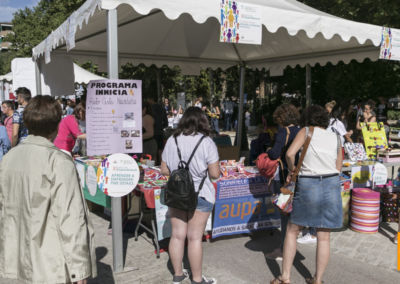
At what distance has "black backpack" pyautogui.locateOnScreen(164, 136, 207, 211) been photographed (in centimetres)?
295

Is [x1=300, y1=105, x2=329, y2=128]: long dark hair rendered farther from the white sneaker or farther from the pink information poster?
the white sneaker

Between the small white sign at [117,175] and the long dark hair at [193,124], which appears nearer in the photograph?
the long dark hair at [193,124]

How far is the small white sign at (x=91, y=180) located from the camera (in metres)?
4.69

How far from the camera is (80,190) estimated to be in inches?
77.4

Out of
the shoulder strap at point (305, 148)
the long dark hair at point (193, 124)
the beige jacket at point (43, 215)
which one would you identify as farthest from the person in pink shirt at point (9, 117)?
the shoulder strap at point (305, 148)

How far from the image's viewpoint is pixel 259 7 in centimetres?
404

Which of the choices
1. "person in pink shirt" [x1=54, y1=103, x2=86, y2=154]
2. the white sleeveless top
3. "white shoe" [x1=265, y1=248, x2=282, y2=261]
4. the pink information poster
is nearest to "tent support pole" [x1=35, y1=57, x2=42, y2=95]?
"person in pink shirt" [x1=54, y1=103, x2=86, y2=154]

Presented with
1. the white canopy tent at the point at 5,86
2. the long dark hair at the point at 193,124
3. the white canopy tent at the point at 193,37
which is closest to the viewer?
the long dark hair at the point at 193,124

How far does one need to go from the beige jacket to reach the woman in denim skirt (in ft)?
6.08

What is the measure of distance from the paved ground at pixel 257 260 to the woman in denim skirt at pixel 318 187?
65cm

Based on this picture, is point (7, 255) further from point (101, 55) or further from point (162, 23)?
point (101, 55)

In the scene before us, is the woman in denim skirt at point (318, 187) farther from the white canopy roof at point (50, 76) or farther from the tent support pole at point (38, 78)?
the tent support pole at point (38, 78)

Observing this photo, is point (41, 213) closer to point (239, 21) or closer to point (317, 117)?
point (317, 117)

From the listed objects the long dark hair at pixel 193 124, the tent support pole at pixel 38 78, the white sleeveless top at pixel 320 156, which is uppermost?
the tent support pole at pixel 38 78
